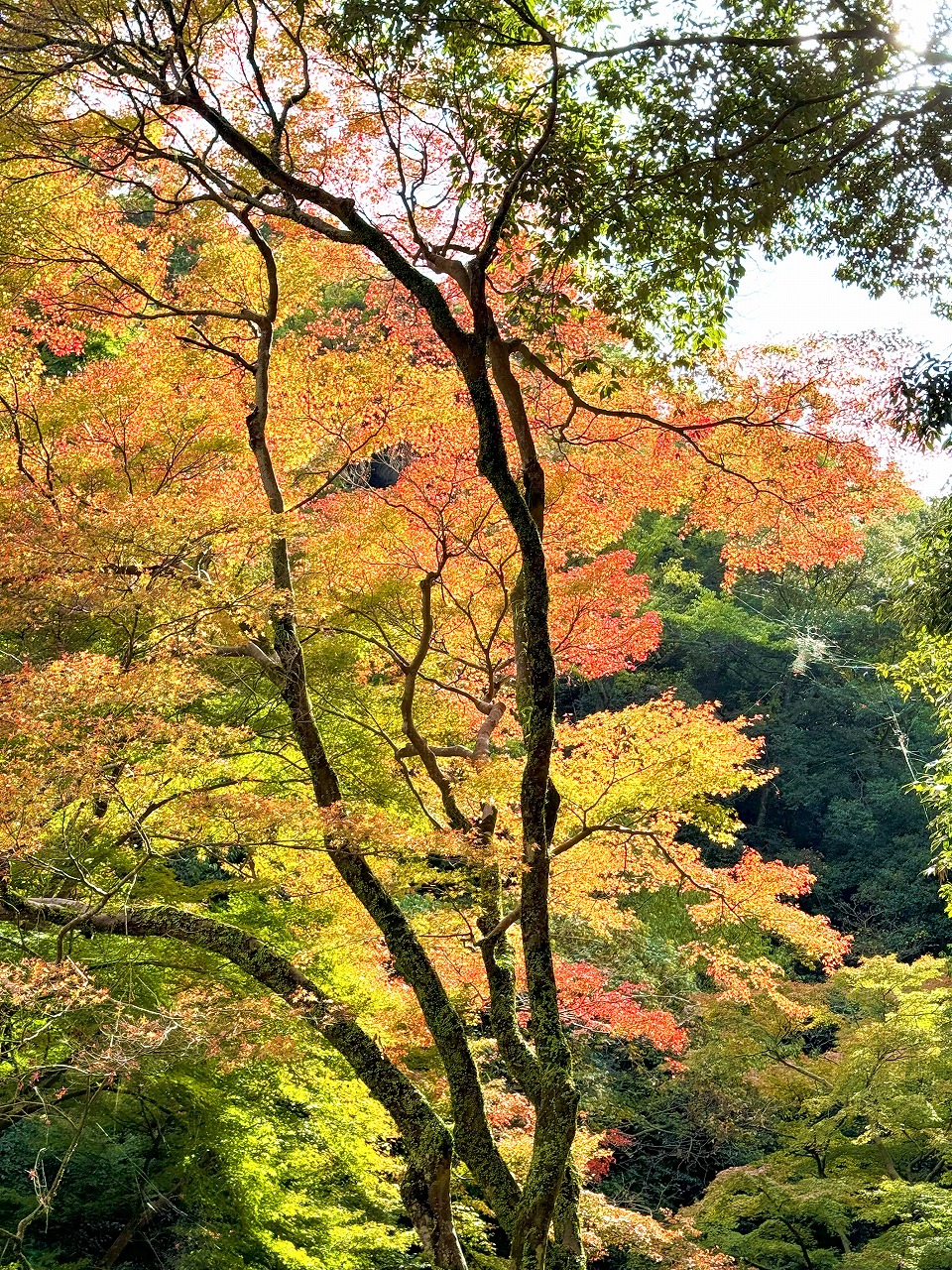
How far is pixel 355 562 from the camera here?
335 inches

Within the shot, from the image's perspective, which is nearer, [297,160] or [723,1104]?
[297,160]

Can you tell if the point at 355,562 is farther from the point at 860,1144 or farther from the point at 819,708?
the point at 819,708

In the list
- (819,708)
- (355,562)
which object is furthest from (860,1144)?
(819,708)

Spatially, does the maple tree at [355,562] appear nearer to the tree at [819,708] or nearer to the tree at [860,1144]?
the tree at [860,1144]

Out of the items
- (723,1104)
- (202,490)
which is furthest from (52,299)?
(723,1104)

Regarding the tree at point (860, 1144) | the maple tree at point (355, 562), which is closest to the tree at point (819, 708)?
the tree at point (860, 1144)

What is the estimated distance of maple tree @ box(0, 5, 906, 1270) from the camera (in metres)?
5.48

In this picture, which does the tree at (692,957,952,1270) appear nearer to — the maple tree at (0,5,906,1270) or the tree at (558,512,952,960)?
the maple tree at (0,5,906,1270)

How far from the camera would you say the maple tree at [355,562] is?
18.0 ft

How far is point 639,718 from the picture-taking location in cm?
725

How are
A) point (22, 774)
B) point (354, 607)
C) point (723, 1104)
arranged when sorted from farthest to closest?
point (723, 1104) → point (354, 607) → point (22, 774)

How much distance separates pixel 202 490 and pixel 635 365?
4.43 m

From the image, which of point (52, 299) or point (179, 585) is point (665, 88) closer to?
point (179, 585)

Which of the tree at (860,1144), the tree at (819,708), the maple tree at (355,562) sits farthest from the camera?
the tree at (819,708)
